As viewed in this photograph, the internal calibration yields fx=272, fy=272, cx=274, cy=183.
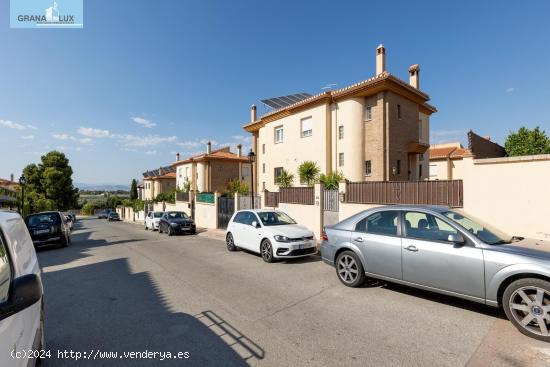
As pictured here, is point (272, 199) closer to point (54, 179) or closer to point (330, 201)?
point (330, 201)

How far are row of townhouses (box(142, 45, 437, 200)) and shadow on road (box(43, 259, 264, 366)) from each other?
15223 millimetres

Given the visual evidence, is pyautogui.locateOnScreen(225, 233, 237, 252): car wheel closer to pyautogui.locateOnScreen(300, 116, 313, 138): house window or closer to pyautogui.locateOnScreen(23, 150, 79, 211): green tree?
pyautogui.locateOnScreen(300, 116, 313, 138): house window

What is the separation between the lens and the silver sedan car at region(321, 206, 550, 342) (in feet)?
11.4

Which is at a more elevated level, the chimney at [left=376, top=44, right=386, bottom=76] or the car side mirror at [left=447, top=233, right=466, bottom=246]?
the chimney at [left=376, top=44, right=386, bottom=76]

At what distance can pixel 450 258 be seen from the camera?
4.13 meters

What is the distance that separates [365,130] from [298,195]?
8.18 m

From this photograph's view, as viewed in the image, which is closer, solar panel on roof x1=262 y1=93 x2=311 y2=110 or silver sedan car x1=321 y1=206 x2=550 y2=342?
silver sedan car x1=321 y1=206 x2=550 y2=342

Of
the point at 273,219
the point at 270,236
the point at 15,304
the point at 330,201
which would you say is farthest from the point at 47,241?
the point at 15,304

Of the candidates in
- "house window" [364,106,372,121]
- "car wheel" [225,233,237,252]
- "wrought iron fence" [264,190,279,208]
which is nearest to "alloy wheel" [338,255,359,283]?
"car wheel" [225,233,237,252]

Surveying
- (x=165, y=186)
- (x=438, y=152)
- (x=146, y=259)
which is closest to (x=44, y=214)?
(x=146, y=259)

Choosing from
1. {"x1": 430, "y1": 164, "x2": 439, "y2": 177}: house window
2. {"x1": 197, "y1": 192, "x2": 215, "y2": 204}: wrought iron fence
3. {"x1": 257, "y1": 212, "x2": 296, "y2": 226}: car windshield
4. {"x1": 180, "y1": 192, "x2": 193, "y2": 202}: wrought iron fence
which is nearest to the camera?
{"x1": 257, "y1": 212, "x2": 296, "y2": 226}: car windshield

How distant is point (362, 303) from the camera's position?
463 centimetres

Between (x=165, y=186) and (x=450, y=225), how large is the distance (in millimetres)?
52085

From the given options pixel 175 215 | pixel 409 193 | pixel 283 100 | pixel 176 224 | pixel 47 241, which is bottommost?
pixel 47 241
